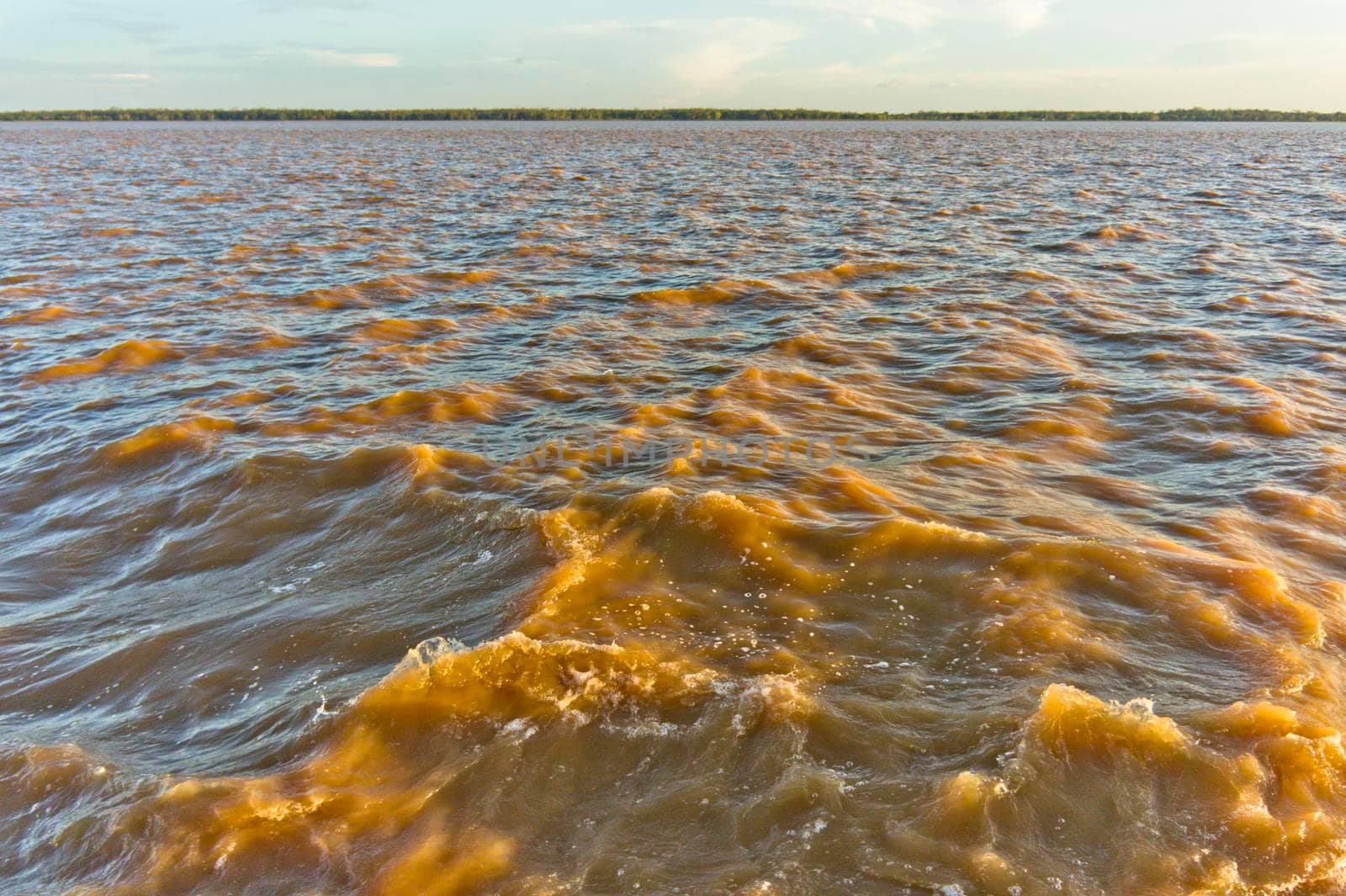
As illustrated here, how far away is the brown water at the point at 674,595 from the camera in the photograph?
3.12m

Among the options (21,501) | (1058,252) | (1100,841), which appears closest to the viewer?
(1100,841)

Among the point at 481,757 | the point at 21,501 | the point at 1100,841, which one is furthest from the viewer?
the point at 21,501

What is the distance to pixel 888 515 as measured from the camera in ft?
18.0

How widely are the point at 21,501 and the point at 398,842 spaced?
479 cm

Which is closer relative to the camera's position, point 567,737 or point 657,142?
point 567,737

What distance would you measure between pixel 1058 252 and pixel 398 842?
588 inches

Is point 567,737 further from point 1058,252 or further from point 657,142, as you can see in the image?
point 657,142

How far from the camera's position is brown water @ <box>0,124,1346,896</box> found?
312cm

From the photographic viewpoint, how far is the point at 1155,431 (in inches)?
273

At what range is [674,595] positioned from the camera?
15.6 ft

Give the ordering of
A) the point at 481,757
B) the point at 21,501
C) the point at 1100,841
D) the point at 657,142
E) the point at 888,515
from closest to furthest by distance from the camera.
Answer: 1. the point at 1100,841
2. the point at 481,757
3. the point at 888,515
4. the point at 21,501
5. the point at 657,142

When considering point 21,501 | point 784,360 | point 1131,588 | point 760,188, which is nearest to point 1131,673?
point 1131,588

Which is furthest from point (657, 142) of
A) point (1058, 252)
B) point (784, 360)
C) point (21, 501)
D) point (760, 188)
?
point (21, 501)

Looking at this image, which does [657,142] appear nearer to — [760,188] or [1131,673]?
[760,188]
